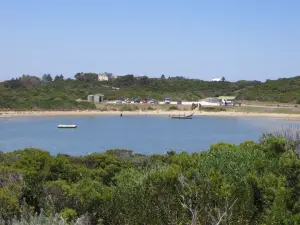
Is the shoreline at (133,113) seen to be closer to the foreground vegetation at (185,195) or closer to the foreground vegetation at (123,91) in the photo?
the foreground vegetation at (123,91)

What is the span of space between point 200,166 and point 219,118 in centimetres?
6406

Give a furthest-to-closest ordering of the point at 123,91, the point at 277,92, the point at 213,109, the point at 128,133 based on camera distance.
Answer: the point at 123,91 → the point at 277,92 → the point at 213,109 → the point at 128,133

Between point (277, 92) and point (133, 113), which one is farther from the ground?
point (277, 92)

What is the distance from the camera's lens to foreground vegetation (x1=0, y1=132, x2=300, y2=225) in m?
9.09

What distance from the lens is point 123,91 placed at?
110m

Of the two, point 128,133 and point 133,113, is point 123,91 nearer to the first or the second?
point 133,113

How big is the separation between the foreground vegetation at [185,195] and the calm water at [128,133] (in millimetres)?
25346

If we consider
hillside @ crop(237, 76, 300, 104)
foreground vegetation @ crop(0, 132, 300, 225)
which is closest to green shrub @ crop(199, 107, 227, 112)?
hillside @ crop(237, 76, 300, 104)

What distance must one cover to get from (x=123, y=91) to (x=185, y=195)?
10071 centimetres

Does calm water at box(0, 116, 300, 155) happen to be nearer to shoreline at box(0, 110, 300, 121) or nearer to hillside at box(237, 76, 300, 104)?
shoreline at box(0, 110, 300, 121)

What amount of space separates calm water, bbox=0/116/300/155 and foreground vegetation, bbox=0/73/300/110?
11.7m

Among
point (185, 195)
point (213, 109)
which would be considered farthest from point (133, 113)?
point (185, 195)

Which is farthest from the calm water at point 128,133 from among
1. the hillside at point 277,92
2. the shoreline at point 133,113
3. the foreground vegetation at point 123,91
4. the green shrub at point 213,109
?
the hillside at point 277,92

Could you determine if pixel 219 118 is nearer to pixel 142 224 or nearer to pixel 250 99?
pixel 250 99
